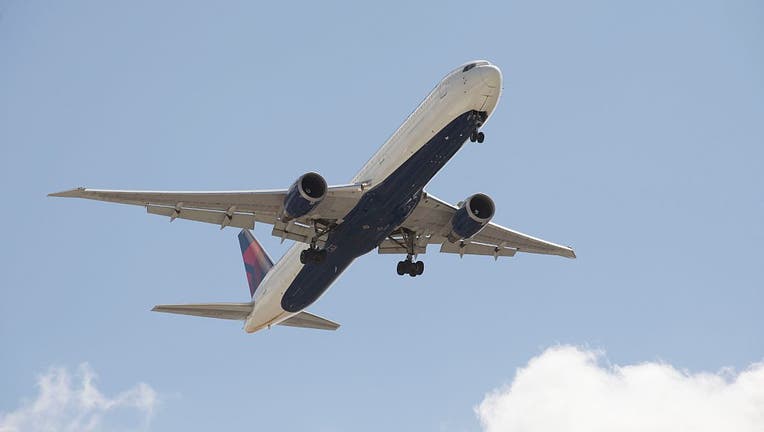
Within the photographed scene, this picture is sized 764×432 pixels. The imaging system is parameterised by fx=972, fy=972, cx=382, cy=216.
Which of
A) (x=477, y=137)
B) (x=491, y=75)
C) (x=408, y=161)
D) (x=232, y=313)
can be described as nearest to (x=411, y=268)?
(x=408, y=161)

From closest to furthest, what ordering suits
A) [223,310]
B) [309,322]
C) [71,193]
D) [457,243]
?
[71,193]
[457,243]
[223,310]
[309,322]

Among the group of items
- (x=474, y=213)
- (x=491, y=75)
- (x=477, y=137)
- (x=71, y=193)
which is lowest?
(x=71, y=193)

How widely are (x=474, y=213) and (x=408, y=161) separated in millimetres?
3980

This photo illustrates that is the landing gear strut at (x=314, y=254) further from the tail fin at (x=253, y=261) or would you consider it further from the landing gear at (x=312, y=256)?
the tail fin at (x=253, y=261)

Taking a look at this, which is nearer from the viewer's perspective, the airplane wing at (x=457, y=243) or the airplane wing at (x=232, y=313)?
the airplane wing at (x=457, y=243)

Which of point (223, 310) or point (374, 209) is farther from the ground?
point (374, 209)

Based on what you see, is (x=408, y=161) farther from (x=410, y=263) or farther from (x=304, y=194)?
(x=410, y=263)

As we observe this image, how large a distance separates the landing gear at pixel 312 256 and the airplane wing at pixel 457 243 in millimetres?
3721

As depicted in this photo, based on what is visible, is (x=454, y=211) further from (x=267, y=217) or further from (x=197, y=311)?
(x=197, y=311)

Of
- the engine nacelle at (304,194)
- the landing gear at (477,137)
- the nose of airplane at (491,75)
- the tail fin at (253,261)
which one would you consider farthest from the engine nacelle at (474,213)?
the tail fin at (253,261)

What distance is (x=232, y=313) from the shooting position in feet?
130

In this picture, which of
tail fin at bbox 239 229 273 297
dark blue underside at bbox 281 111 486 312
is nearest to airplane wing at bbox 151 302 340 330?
tail fin at bbox 239 229 273 297

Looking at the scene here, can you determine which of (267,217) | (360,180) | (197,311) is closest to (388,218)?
(360,180)

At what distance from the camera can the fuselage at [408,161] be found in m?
30.5
